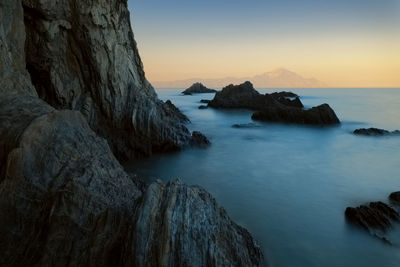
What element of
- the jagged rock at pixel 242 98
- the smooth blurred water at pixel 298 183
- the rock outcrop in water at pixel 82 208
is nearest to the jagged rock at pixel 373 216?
the smooth blurred water at pixel 298 183

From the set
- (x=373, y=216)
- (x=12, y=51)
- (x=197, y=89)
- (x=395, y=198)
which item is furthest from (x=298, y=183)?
(x=197, y=89)

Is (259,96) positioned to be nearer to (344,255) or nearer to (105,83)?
(105,83)

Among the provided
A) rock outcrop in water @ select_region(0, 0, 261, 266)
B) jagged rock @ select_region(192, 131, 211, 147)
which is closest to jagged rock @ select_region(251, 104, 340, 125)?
jagged rock @ select_region(192, 131, 211, 147)

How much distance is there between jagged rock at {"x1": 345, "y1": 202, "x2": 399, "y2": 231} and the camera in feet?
36.9

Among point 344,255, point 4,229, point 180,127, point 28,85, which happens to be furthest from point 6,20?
point 180,127

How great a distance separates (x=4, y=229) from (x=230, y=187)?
11.3 m

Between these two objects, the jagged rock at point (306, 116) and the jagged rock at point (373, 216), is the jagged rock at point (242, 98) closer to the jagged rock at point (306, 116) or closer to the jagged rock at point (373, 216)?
the jagged rock at point (306, 116)

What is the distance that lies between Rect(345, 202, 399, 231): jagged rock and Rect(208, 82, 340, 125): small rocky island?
28.9 m

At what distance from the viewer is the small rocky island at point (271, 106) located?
1594 inches

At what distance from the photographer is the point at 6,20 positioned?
34.3ft

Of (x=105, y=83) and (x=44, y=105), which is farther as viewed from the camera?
(x=105, y=83)

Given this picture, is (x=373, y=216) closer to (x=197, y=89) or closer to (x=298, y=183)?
(x=298, y=183)

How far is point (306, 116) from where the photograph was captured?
40.5 meters

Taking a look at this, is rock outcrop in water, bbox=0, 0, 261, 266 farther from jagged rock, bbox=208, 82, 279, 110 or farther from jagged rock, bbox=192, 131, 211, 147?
jagged rock, bbox=208, 82, 279, 110
